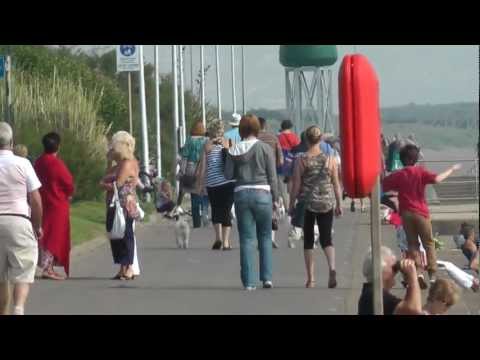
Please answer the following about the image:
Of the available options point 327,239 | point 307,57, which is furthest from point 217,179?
point 307,57

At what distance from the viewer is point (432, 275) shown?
1460 centimetres

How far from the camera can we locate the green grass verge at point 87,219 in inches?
805

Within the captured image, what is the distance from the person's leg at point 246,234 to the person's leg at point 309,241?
21.5 inches

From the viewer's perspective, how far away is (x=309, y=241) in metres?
14.4

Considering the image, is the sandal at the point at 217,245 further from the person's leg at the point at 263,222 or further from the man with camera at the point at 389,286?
the man with camera at the point at 389,286

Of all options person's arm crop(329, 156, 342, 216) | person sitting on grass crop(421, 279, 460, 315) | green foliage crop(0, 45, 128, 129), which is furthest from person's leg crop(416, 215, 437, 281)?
green foliage crop(0, 45, 128, 129)

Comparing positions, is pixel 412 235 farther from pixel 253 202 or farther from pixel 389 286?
pixel 389 286

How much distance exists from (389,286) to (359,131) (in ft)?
8.19

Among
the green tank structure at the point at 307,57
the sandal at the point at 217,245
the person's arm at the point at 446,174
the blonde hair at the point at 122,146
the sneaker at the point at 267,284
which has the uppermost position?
the green tank structure at the point at 307,57

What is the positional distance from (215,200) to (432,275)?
5000mm

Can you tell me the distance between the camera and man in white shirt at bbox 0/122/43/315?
11.5 m

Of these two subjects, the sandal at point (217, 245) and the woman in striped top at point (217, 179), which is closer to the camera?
the woman in striped top at point (217, 179)

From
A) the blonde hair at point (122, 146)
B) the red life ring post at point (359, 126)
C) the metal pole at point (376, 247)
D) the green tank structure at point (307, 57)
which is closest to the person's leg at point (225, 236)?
the blonde hair at point (122, 146)

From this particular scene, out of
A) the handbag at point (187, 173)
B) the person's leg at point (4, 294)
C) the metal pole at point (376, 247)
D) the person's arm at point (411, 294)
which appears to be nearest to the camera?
the metal pole at point (376, 247)
